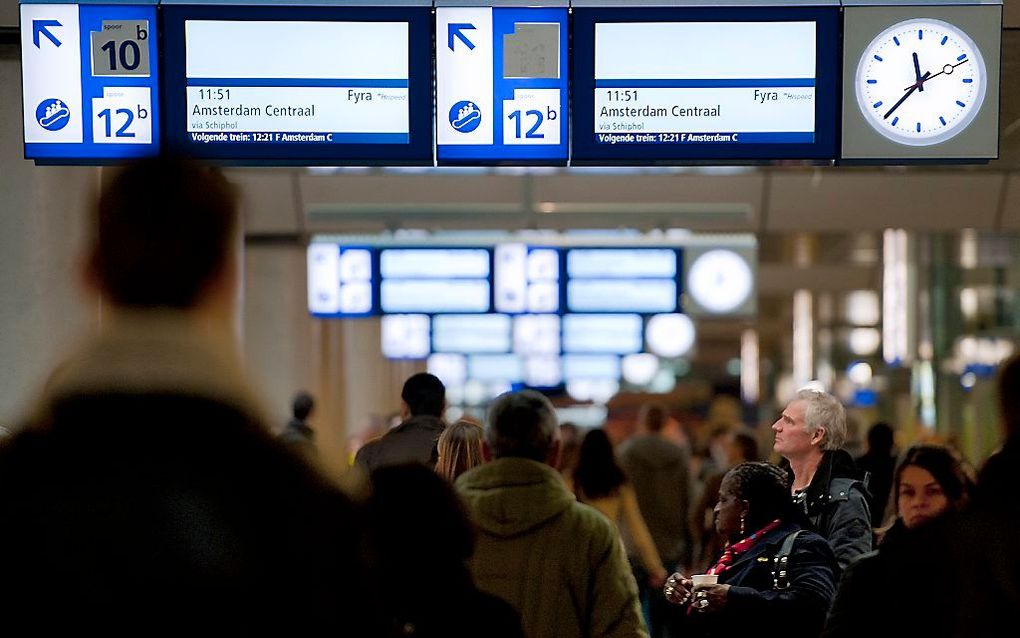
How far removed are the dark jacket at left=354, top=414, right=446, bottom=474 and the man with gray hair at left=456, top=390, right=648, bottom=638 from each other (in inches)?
70.9

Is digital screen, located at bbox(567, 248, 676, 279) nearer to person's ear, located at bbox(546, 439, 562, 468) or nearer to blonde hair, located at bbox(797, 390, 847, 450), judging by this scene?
blonde hair, located at bbox(797, 390, 847, 450)

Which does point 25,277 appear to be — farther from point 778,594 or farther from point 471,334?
point 471,334

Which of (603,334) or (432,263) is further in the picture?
(603,334)

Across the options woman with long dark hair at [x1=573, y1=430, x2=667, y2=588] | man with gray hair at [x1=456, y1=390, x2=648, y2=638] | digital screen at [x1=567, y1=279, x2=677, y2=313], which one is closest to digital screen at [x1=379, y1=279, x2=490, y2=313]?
digital screen at [x1=567, y1=279, x2=677, y2=313]

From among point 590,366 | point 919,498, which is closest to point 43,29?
point 919,498

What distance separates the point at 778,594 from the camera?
432cm

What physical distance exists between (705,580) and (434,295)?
753 centimetres

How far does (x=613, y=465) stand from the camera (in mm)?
8281

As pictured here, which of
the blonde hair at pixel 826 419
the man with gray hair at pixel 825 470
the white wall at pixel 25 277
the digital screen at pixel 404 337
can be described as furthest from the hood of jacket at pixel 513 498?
the digital screen at pixel 404 337

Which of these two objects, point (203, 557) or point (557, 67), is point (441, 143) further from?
point (203, 557)

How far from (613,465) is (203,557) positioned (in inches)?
276

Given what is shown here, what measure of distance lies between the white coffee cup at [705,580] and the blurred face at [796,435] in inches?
27.2

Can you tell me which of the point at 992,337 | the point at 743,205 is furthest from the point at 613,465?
the point at 992,337

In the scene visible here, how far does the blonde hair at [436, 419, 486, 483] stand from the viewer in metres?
4.89
